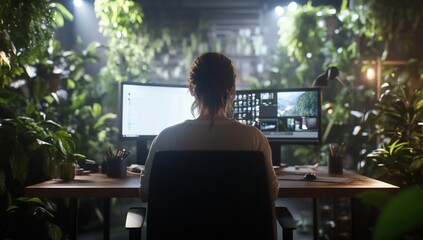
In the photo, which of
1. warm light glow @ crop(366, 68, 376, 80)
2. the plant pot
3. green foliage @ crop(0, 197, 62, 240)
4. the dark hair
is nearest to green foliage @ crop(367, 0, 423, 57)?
warm light glow @ crop(366, 68, 376, 80)

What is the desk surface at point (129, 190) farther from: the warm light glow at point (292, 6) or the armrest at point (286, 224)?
the warm light glow at point (292, 6)

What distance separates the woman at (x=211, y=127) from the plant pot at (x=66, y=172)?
2.30 ft

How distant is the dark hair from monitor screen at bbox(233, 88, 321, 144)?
88cm

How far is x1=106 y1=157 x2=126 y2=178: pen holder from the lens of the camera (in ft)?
6.93

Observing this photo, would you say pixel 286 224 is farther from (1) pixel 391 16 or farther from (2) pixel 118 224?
(2) pixel 118 224

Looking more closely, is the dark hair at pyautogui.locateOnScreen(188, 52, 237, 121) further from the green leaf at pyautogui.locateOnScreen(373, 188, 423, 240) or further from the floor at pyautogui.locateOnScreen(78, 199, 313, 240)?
the floor at pyautogui.locateOnScreen(78, 199, 313, 240)

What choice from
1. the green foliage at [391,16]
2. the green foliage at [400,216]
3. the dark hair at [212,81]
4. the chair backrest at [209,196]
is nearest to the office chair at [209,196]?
the chair backrest at [209,196]

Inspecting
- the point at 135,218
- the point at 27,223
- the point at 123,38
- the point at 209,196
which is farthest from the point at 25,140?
the point at 123,38

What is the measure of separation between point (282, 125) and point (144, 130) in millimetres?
782

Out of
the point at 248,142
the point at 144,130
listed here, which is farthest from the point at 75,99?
the point at 248,142

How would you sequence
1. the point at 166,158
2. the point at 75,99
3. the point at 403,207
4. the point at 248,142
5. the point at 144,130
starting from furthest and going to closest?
the point at 75,99 → the point at 144,130 → the point at 248,142 → the point at 166,158 → the point at 403,207

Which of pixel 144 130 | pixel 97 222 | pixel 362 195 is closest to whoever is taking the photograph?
pixel 362 195

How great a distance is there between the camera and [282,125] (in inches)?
94.0

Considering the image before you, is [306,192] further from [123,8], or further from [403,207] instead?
[123,8]
